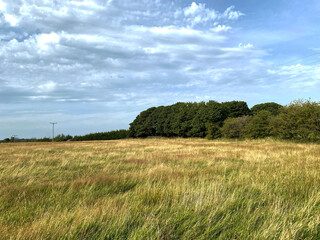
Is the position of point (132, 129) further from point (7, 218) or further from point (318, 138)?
point (7, 218)

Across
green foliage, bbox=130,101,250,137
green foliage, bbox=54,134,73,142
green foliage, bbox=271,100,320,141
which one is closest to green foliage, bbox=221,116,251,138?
green foliage, bbox=130,101,250,137

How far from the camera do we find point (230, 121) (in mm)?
42031

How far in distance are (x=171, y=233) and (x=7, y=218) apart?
9.82 ft

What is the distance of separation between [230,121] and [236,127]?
231 centimetres

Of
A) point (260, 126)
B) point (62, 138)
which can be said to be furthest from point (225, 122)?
point (62, 138)

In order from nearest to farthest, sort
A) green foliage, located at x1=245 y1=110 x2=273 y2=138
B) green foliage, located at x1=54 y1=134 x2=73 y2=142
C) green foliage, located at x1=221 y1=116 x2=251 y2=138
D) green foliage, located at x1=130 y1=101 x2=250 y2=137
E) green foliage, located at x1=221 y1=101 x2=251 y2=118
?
green foliage, located at x1=245 y1=110 x2=273 y2=138 < green foliage, located at x1=221 y1=116 x2=251 y2=138 < green foliage, located at x1=130 y1=101 x2=250 y2=137 < green foliage, located at x1=221 y1=101 x2=251 y2=118 < green foliage, located at x1=54 y1=134 x2=73 y2=142

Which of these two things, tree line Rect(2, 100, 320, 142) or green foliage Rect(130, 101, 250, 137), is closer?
tree line Rect(2, 100, 320, 142)

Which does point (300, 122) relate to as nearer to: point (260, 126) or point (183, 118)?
point (260, 126)

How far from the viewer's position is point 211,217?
11.4ft

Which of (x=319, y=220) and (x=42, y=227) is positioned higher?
(x=42, y=227)

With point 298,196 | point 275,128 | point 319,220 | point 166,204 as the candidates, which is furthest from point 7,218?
point 275,128

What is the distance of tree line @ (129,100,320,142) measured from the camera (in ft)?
88.9

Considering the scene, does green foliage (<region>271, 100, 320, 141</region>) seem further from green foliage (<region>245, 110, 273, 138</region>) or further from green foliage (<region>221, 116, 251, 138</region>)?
green foliage (<region>221, 116, 251, 138</region>)

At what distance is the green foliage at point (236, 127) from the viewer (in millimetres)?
39438
